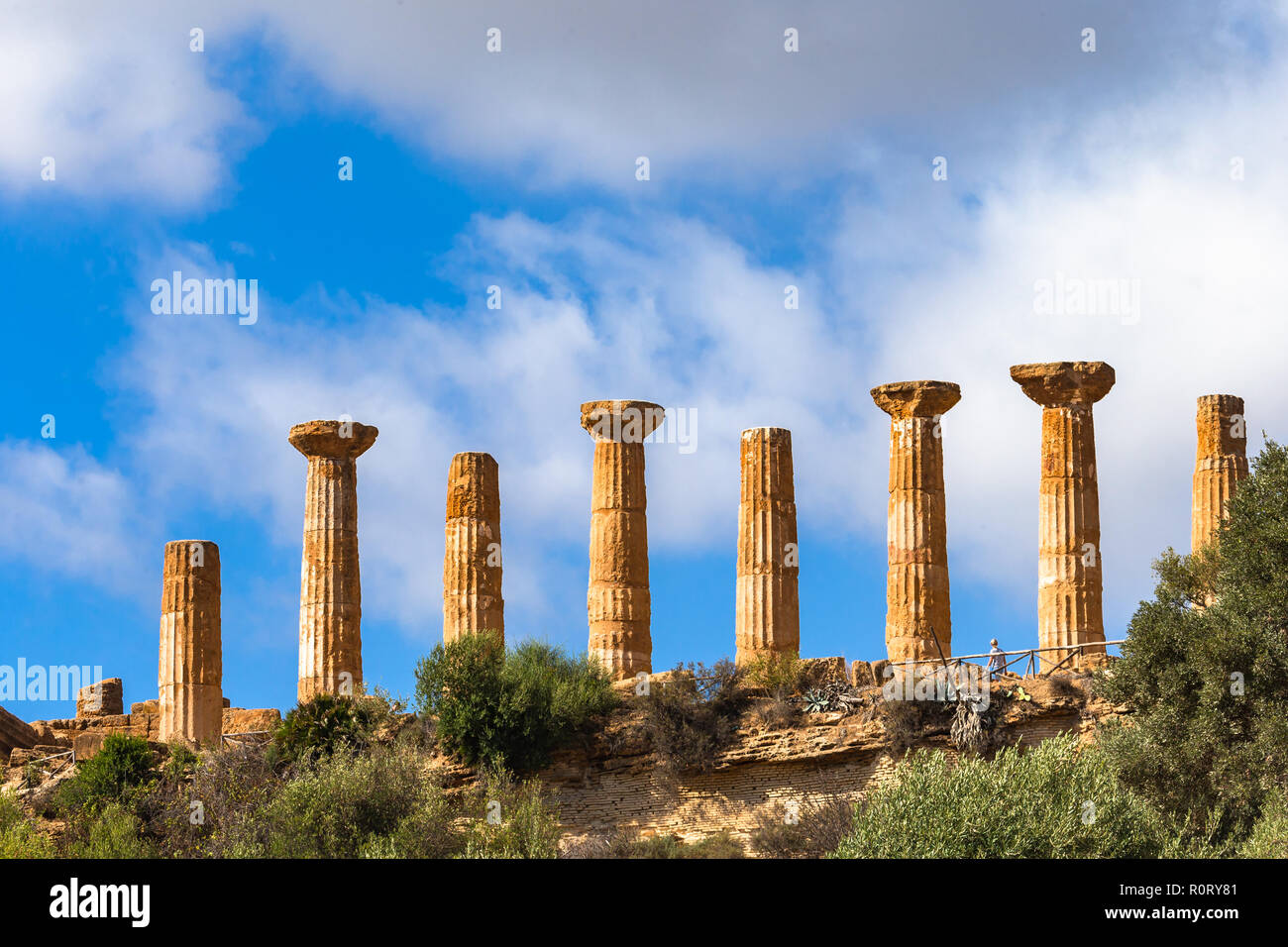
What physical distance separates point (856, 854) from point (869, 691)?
22.5 ft

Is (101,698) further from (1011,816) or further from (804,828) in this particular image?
(1011,816)

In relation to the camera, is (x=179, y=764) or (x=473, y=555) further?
(x=473, y=555)

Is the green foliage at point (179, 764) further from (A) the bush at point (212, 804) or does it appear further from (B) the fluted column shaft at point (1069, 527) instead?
(B) the fluted column shaft at point (1069, 527)

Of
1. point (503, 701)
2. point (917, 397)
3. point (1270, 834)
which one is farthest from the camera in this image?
point (917, 397)

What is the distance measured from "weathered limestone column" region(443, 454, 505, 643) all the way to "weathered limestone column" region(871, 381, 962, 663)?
7.33m

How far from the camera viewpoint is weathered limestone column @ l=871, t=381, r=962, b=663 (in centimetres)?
3659

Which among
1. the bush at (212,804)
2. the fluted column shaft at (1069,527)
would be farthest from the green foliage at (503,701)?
the fluted column shaft at (1069,527)

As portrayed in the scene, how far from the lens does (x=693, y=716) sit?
3341 cm

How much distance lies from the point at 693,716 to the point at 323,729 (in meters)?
6.29

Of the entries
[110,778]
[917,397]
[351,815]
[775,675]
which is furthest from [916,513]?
[110,778]

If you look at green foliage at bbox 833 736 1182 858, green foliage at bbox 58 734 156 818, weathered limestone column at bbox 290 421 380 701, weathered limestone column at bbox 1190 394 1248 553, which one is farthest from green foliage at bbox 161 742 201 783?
weathered limestone column at bbox 1190 394 1248 553
